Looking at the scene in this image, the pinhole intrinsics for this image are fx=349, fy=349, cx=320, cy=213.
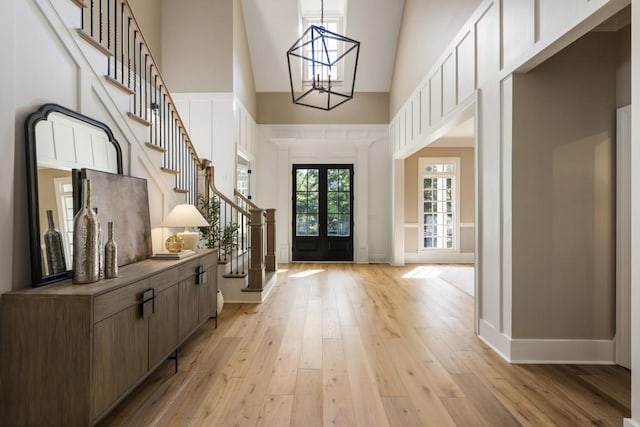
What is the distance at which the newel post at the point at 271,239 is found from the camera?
5660 millimetres

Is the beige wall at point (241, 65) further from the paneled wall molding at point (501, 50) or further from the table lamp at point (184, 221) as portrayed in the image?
A: the table lamp at point (184, 221)

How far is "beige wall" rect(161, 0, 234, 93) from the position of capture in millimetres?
5680

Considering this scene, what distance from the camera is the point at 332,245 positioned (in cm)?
796

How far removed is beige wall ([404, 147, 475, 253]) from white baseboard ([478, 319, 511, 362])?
508 centimetres

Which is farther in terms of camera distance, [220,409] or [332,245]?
[332,245]

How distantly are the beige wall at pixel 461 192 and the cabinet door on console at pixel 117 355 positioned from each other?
22.6 ft

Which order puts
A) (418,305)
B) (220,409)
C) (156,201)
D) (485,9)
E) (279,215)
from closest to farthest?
(220,409), (485,9), (156,201), (418,305), (279,215)

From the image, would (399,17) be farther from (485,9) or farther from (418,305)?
(418,305)

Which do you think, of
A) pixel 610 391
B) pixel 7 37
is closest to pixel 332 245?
pixel 610 391

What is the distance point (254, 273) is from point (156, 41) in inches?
161

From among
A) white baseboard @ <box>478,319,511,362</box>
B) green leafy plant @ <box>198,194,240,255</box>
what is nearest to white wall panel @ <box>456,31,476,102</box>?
white baseboard @ <box>478,319,511,362</box>

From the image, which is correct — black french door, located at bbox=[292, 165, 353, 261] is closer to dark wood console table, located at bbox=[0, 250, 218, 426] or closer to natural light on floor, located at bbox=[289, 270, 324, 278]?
natural light on floor, located at bbox=[289, 270, 324, 278]

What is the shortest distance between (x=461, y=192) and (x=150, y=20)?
7.05 m

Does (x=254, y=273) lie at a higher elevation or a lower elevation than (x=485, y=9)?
lower
